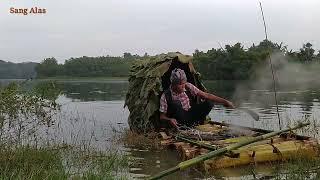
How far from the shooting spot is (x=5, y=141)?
9.60m

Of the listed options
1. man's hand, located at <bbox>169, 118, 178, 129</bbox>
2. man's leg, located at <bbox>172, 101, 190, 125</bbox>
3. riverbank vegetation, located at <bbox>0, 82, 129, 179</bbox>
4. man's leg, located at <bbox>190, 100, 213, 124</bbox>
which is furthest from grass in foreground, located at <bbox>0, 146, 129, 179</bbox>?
man's leg, located at <bbox>190, 100, 213, 124</bbox>

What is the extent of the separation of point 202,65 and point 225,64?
14.4ft

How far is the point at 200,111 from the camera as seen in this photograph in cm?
1324

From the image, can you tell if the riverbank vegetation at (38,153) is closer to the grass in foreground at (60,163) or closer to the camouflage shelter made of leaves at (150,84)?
the grass in foreground at (60,163)

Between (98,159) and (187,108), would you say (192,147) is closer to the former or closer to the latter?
(98,159)

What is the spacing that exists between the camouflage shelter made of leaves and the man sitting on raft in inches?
20.2

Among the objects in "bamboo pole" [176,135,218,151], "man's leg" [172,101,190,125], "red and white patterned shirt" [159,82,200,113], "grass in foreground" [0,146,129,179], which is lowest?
"grass in foreground" [0,146,129,179]

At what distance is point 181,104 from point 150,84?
1.23 metres

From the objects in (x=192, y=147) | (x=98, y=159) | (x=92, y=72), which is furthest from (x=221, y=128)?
(x=92, y=72)

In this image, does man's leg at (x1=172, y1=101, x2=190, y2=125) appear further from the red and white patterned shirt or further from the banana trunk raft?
the banana trunk raft

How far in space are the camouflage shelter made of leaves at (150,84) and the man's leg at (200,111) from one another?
1057 mm

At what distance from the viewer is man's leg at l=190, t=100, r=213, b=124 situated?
1303 cm

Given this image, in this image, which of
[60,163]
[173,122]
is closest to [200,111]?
[173,122]

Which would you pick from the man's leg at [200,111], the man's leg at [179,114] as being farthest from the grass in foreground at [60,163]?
the man's leg at [200,111]
